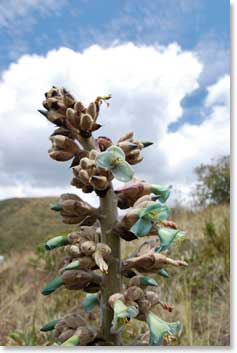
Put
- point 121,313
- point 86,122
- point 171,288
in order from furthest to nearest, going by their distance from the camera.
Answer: point 171,288
point 86,122
point 121,313

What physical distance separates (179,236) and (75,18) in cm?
97

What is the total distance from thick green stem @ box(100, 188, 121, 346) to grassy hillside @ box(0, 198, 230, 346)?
84 cm

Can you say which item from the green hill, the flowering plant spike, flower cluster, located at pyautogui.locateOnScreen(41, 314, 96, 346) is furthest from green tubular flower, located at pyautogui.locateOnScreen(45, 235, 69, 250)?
the green hill

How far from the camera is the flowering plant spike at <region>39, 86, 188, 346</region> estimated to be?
68 cm

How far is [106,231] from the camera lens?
2.36 ft

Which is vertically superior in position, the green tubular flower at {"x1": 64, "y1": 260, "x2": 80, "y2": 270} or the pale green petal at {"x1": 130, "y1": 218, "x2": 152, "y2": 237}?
the pale green petal at {"x1": 130, "y1": 218, "x2": 152, "y2": 237}

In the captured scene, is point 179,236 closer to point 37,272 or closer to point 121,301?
point 121,301

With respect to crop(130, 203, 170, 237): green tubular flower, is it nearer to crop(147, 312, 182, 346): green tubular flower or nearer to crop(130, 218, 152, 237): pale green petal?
crop(130, 218, 152, 237): pale green petal

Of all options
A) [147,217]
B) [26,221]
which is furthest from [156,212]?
[26,221]

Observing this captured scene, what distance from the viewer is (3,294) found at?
3.11 m

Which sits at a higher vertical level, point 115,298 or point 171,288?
point 171,288

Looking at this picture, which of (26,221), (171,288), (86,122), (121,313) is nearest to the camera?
(121,313)

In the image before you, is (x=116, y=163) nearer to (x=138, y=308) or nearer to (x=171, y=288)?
(x=138, y=308)

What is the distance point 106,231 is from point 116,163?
109 mm
